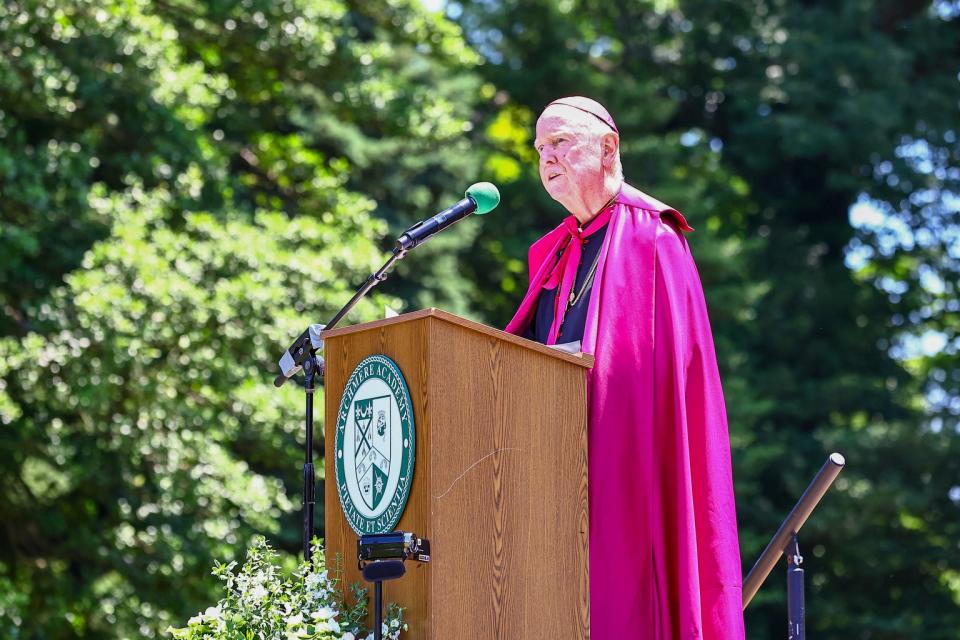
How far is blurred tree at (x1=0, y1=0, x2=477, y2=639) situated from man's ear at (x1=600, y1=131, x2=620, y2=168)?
6.24 meters

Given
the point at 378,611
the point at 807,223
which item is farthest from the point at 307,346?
the point at 807,223

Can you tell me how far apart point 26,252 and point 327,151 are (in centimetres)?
515

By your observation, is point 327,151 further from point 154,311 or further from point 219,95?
point 154,311

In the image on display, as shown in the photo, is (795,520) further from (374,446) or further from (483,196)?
(374,446)

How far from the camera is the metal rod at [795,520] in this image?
3666 mm

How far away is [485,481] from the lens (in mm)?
2920

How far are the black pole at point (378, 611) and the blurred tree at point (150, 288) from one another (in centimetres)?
680

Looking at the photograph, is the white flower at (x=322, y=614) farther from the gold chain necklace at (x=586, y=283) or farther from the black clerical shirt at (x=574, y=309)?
the gold chain necklace at (x=586, y=283)

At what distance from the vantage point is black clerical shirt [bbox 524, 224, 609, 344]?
3.49m

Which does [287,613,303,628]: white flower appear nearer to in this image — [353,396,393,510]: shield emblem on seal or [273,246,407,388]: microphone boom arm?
[353,396,393,510]: shield emblem on seal

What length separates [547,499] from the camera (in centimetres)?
303

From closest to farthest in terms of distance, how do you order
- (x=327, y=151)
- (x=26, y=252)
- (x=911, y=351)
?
(x=26, y=252) → (x=327, y=151) → (x=911, y=351)

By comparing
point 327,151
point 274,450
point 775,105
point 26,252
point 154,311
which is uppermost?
point 775,105

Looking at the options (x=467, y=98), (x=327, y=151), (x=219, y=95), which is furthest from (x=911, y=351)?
(x=219, y=95)
